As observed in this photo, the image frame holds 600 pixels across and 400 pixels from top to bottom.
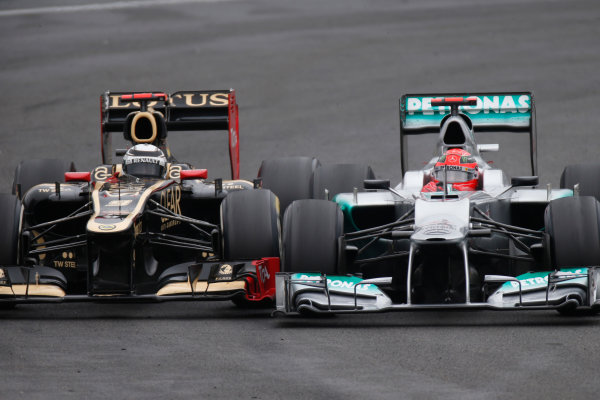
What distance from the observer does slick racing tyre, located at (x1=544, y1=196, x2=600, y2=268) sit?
12836 millimetres

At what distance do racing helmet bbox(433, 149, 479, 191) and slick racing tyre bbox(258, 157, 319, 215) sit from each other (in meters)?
2.64

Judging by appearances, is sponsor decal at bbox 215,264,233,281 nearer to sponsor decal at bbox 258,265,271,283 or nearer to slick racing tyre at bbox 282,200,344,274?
sponsor decal at bbox 258,265,271,283

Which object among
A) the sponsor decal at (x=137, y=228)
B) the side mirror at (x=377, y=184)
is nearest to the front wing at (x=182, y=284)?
the sponsor decal at (x=137, y=228)

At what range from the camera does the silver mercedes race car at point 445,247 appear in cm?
1256

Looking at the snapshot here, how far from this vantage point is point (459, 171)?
14.8 meters

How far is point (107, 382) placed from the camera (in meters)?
10.1

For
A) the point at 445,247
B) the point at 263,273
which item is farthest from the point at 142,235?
the point at 445,247

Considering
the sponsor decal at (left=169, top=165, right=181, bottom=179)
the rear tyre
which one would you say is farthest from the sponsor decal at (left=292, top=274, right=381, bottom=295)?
the sponsor decal at (left=169, top=165, right=181, bottom=179)

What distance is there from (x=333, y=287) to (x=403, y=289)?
1066 mm

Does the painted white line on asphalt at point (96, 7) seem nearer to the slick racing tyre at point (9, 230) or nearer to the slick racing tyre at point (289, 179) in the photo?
the slick racing tyre at point (289, 179)

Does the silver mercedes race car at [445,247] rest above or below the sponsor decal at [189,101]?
below

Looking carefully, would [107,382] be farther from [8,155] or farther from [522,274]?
[8,155]

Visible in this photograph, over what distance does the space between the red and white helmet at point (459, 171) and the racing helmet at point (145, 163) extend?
309cm

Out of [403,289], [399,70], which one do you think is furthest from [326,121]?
[403,289]
